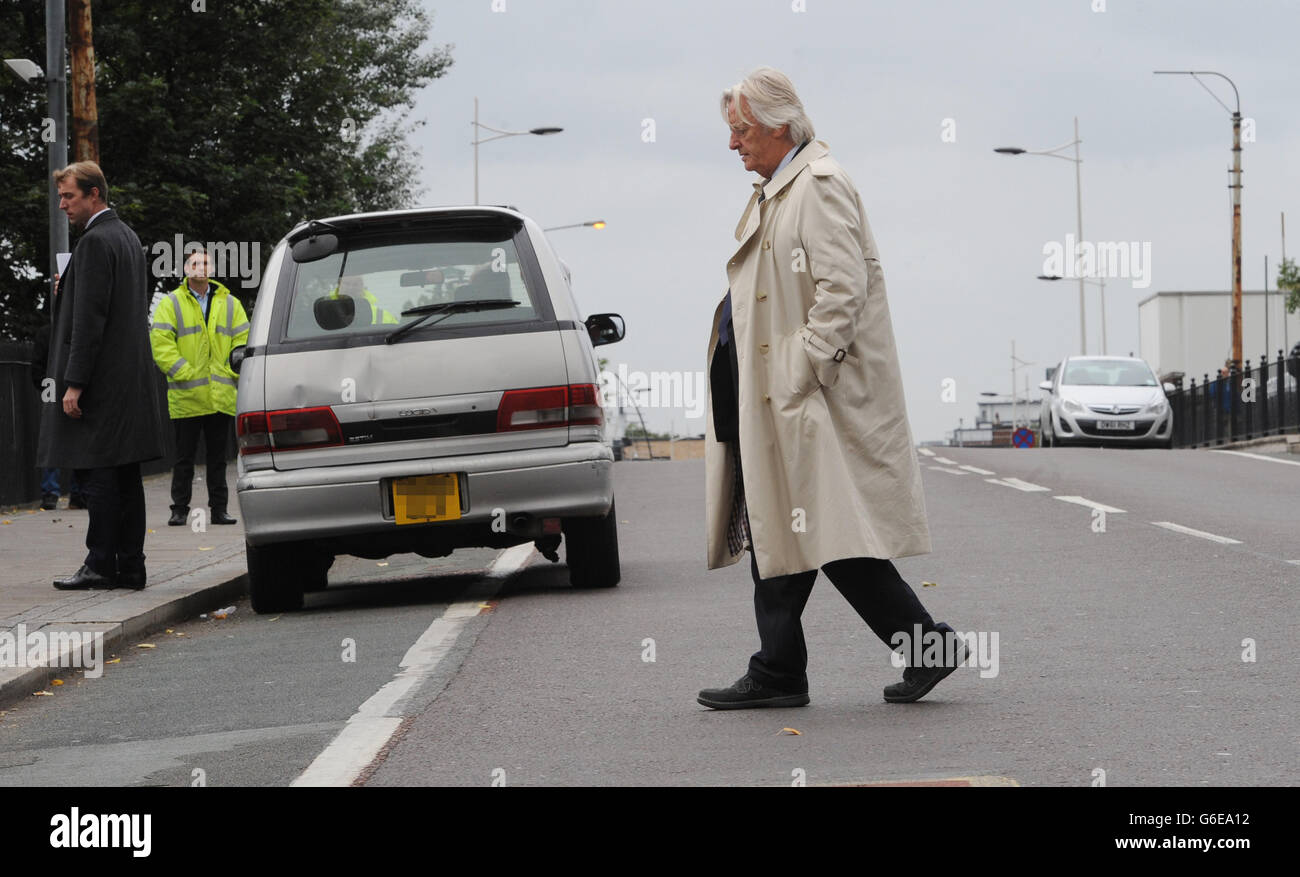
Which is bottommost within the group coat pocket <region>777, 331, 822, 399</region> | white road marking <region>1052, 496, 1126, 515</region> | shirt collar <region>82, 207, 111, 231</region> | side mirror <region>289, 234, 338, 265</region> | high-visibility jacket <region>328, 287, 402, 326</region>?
white road marking <region>1052, 496, 1126, 515</region>

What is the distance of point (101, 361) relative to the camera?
32.3 ft

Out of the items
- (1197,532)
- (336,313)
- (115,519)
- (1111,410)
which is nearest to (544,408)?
(336,313)

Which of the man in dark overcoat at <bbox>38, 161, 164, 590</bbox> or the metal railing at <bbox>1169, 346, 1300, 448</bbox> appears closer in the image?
the man in dark overcoat at <bbox>38, 161, 164, 590</bbox>

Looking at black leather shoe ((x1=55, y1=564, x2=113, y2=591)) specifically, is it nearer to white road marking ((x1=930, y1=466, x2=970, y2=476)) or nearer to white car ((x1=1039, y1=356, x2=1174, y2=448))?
white road marking ((x1=930, y1=466, x2=970, y2=476))

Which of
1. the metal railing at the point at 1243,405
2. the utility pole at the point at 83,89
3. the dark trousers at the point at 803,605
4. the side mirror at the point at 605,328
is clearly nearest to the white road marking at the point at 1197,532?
the side mirror at the point at 605,328

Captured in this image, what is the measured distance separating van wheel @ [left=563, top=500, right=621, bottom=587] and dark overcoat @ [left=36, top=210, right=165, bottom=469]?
216 centimetres

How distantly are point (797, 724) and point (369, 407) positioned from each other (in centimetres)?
391

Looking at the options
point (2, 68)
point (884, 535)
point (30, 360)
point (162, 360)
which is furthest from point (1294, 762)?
point (2, 68)

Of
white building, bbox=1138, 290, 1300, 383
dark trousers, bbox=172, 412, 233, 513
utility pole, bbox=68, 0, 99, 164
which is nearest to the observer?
dark trousers, bbox=172, 412, 233, 513

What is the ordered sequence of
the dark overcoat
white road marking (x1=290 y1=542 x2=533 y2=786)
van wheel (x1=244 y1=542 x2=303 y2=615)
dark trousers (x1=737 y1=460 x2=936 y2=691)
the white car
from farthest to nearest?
the white car → the dark overcoat → van wheel (x1=244 y1=542 x2=303 y2=615) → dark trousers (x1=737 y1=460 x2=936 y2=691) → white road marking (x1=290 y1=542 x2=533 y2=786)

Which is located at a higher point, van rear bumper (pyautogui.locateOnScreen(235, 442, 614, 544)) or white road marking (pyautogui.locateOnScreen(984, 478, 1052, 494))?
van rear bumper (pyautogui.locateOnScreen(235, 442, 614, 544))

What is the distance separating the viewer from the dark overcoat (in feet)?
32.0

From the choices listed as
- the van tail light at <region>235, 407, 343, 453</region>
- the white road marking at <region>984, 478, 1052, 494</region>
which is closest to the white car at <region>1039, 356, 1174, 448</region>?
the white road marking at <region>984, 478, 1052, 494</region>

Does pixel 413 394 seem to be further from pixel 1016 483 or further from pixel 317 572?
pixel 1016 483
